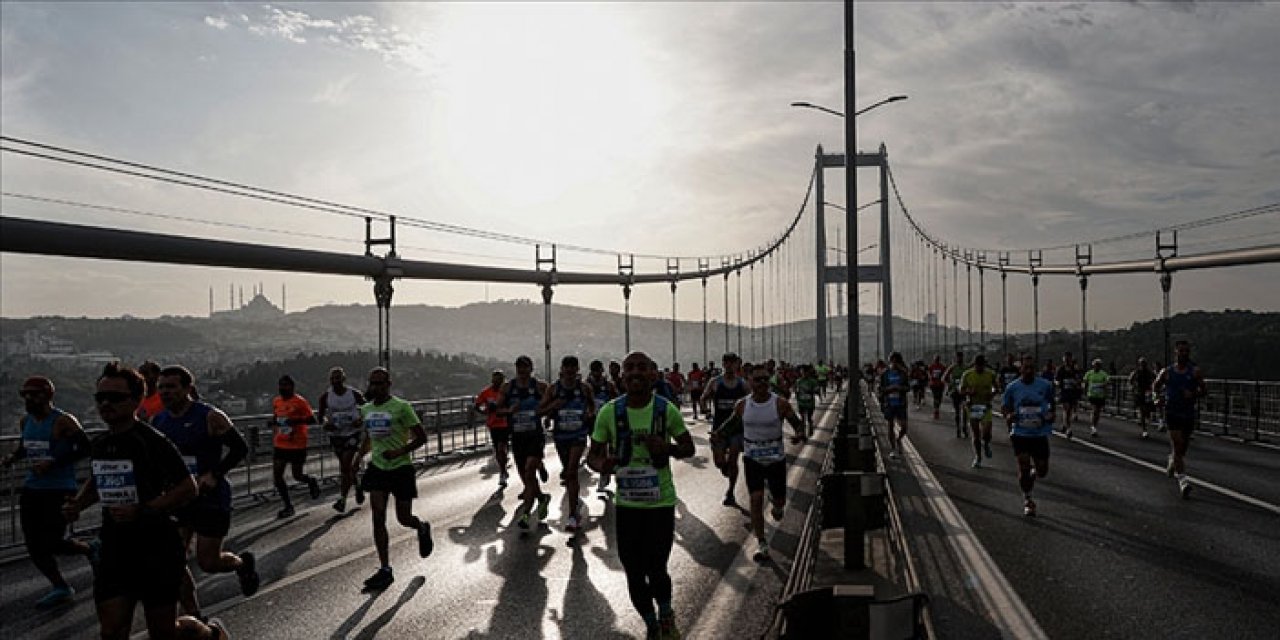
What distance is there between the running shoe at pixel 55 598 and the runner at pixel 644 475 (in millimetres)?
5015

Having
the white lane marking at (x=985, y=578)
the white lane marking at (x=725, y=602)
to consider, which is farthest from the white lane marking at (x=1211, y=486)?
the white lane marking at (x=725, y=602)

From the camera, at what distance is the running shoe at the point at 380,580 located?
8.69 m

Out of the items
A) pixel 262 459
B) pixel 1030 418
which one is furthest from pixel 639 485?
pixel 262 459

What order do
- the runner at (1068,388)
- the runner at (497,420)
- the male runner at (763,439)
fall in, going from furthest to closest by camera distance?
the runner at (1068,388) < the runner at (497,420) < the male runner at (763,439)

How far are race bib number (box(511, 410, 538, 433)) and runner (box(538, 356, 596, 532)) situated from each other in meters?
0.28

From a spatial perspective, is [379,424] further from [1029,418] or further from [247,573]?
[1029,418]

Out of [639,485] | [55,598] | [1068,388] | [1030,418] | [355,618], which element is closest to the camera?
[639,485]

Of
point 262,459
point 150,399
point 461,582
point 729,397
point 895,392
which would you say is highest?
point 150,399

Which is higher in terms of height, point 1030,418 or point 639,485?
point 639,485

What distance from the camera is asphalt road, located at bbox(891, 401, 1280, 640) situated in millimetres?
7129

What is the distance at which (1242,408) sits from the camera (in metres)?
27.0

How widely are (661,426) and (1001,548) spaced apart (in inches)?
186

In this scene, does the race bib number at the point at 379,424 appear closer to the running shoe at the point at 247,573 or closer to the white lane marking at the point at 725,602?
the running shoe at the point at 247,573

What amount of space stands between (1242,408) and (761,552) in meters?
22.3
